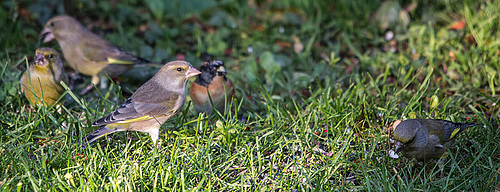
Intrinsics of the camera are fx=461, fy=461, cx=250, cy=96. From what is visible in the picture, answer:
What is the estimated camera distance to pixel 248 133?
434 centimetres

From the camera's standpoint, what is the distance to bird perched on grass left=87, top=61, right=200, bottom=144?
3.91 m

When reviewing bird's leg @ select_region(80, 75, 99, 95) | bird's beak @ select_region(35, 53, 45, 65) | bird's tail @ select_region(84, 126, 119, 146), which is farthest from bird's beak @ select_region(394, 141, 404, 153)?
bird's leg @ select_region(80, 75, 99, 95)

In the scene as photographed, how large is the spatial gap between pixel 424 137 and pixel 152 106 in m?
2.29

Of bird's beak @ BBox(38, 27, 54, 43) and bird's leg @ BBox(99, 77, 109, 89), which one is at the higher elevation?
bird's beak @ BBox(38, 27, 54, 43)

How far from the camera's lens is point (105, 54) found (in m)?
5.52

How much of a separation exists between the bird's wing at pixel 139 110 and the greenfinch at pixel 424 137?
1.93 m

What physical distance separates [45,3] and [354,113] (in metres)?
4.72

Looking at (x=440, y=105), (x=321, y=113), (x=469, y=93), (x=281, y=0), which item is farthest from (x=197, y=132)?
(x=281, y=0)

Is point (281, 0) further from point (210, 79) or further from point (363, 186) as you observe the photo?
point (363, 186)

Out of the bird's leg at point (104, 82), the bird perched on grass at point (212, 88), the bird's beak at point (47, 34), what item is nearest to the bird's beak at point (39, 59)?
the bird's leg at point (104, 82)

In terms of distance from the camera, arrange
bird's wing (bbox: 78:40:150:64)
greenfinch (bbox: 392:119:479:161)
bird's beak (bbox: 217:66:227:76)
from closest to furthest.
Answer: greenfinch (bbox: 392:119:479:161) < bird's beak (bbox: 217:66:227:76) < bird's wing (bbox: 78:40:150:64)

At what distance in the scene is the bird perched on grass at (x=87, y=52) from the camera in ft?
18.0

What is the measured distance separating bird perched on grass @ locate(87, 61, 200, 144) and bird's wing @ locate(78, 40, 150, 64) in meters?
1.30

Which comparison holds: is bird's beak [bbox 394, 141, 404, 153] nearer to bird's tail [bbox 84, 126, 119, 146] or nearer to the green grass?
the green grass
